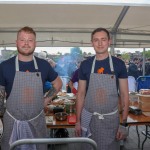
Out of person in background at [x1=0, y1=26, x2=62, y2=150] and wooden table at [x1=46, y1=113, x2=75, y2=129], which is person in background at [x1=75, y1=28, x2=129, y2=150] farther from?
person in background at [x1=0, y1=26, x2=62, y2=150]

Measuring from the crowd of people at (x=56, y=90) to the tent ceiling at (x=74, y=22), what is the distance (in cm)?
259

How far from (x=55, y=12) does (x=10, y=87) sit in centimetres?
313

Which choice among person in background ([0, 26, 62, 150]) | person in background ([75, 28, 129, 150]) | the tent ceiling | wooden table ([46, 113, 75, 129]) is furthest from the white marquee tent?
wooden table ([46, 113, 75, 129])

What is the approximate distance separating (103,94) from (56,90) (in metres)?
0.49

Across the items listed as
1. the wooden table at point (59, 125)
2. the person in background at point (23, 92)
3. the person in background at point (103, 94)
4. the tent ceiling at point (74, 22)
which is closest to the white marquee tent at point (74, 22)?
the tent ceiling at point (74, 22)

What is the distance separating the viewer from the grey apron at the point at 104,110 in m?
2.34

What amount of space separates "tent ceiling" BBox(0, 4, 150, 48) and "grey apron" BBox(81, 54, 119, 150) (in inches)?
106

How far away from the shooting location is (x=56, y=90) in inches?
99.0

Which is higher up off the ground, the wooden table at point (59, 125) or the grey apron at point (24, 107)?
the grey apron at point (24, 107)

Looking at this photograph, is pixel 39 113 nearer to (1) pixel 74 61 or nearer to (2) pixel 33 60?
(2) pixel 33 60

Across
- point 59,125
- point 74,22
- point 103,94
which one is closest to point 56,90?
point 59,125

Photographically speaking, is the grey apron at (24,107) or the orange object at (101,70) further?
the orange object at (101,70)

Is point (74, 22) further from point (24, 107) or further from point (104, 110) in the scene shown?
point (24, 107)

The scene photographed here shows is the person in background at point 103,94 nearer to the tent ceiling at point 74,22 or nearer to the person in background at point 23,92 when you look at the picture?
the person in background at point 23,92
